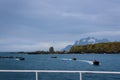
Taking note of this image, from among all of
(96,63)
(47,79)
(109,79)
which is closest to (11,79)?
(47,79)

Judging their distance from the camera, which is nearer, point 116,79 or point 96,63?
point 116,79

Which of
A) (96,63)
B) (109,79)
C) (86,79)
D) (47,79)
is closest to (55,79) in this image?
(47,79)

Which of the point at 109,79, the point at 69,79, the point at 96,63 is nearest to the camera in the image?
the point at 69,79

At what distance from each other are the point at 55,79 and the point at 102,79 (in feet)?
46.6

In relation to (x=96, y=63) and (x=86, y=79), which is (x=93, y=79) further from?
(x=96, y=63)

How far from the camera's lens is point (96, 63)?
11381cm

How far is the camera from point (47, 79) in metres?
58.6

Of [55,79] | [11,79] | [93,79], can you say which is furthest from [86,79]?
[11,79]

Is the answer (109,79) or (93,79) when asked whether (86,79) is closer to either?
(93,79)

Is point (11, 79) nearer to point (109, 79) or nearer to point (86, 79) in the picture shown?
point (86, 79)

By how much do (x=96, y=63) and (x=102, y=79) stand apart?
46.3 meters

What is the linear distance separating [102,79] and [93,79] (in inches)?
316

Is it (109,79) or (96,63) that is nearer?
(109,79)

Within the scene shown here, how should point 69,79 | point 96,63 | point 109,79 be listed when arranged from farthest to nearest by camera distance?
point 96,63 → point 109,79 → point 69,79
